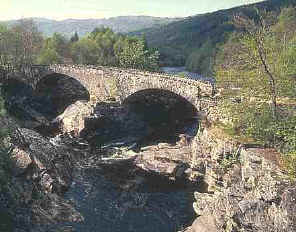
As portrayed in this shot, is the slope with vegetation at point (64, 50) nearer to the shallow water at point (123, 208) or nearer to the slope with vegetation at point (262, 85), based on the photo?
the shallow water at point (123, 208)

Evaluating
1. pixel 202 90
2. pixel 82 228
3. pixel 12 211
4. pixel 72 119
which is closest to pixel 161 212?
pixel 82 228

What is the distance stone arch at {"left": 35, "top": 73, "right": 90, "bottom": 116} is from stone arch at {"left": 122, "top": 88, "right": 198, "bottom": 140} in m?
16.2

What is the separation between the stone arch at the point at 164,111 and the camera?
282 feet

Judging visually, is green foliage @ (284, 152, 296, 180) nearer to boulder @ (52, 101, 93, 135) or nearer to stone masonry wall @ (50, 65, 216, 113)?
stone masonry wall @ (50, 65, 216, 113)

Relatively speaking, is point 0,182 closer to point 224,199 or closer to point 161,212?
point 161,212

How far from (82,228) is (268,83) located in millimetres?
27350

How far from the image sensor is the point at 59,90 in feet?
357

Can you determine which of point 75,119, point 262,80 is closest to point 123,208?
point 262,80

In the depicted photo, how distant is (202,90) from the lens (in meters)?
70.4

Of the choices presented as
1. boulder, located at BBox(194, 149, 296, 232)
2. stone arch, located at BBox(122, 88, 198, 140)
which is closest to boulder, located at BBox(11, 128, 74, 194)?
boulder, located at BBox(194, 149, 296, 232)

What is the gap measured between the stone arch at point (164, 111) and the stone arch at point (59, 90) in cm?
1624

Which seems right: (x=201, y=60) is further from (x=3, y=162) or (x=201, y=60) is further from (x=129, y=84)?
(x=3, y=162)

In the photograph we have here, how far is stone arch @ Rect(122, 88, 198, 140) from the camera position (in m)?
85.9

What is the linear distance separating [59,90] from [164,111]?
28682 millimetres
